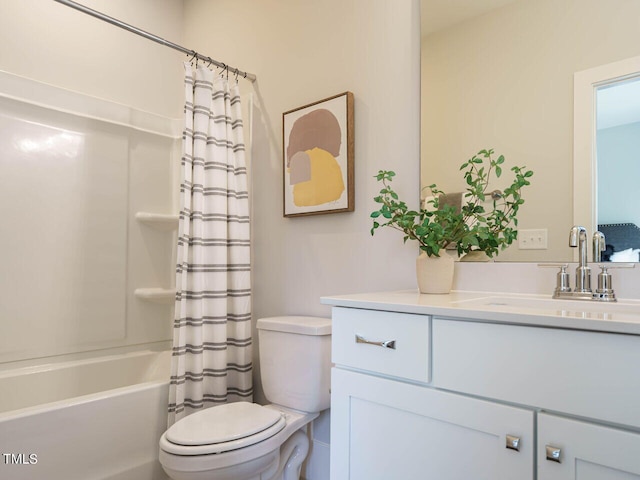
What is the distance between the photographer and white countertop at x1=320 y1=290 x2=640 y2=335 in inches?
29.2

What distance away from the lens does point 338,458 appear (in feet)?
3.63

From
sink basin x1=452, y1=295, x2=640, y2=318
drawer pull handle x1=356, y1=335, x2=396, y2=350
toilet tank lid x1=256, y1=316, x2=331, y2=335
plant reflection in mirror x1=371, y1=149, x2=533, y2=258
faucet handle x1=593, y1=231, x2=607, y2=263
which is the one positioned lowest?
toilet tank lid x1=256, y1=316, x2=331, y2=335

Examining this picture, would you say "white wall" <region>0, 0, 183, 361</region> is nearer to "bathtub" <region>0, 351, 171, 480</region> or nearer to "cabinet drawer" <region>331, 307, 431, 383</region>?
"bathtub" <region>0, 351, 171, 480</region>

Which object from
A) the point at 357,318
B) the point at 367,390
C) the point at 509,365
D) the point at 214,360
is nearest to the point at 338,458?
the point at 367,390

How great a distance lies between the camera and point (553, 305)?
108 centimetres

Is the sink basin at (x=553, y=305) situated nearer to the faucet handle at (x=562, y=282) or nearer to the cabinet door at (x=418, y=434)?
the faucet handle at (x=562, y=282)

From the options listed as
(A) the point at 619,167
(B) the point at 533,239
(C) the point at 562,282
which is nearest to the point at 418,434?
(C) the point at 562,282

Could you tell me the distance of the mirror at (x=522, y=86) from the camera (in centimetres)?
121

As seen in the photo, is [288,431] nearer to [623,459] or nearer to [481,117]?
[623,459]

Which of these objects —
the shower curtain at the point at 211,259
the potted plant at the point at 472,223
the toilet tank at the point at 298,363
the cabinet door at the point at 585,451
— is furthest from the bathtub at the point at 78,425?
the cabinet door at the point at 585,451

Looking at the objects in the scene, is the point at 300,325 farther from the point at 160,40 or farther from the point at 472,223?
the point at 160,40

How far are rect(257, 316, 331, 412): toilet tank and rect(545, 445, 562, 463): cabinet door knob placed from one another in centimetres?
94

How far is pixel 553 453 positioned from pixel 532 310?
0.28 m

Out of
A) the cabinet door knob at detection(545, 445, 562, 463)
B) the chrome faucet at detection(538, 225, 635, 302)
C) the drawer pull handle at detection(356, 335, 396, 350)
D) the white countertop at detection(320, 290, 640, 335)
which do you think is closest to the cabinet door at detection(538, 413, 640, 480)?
the cabinet door knob at detection(545, 445, 562, 463)
